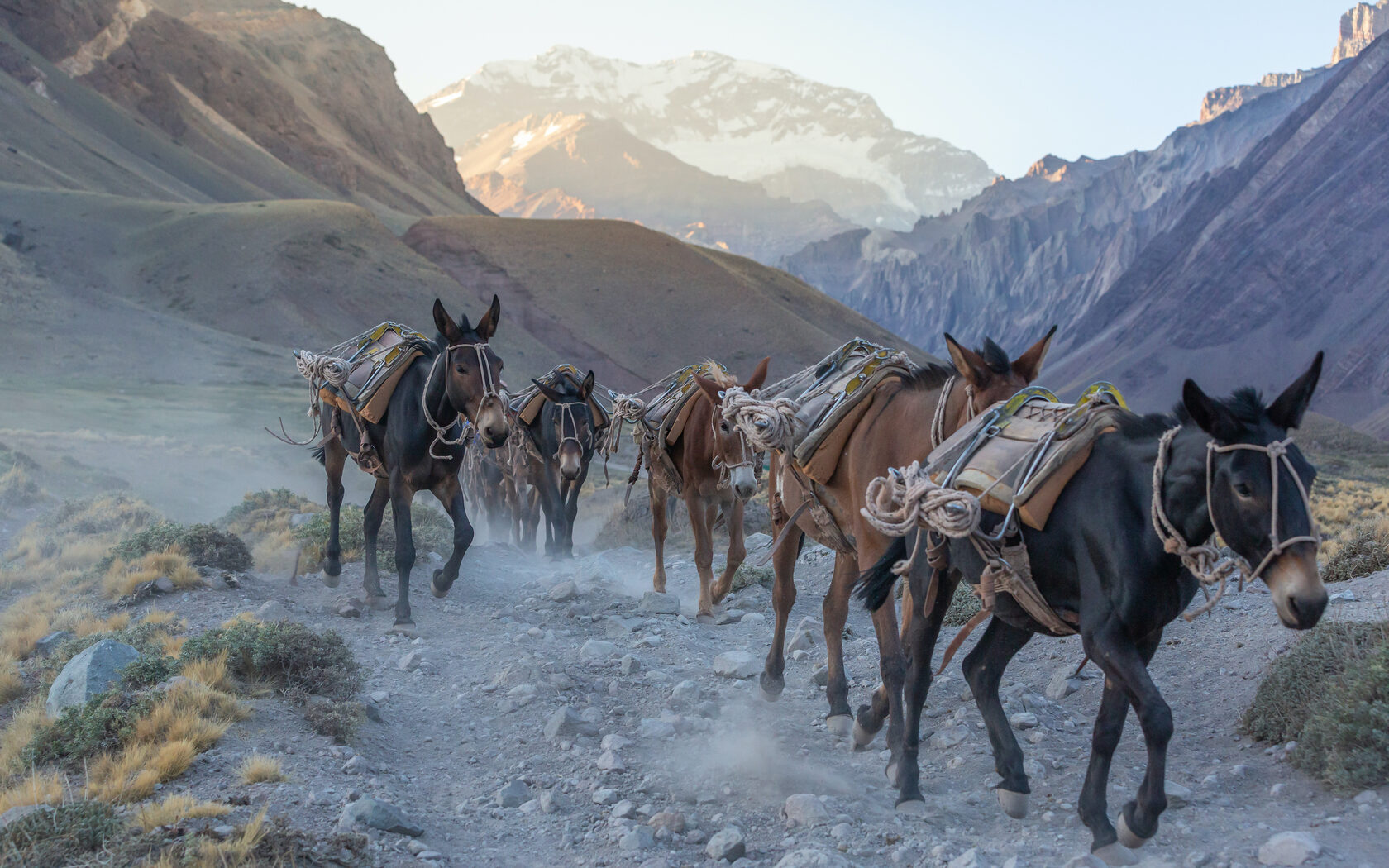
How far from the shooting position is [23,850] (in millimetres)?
4156

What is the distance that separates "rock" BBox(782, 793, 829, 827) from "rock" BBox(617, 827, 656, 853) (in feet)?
2.35

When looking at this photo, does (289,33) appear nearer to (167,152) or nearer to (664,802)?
(167,152)

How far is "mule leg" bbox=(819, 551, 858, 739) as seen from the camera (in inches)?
260

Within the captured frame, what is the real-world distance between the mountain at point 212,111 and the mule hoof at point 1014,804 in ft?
256

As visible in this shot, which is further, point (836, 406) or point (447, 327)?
point (447, 327)

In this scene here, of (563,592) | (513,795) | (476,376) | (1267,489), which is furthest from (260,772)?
(563,592)

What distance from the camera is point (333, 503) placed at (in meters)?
11.6

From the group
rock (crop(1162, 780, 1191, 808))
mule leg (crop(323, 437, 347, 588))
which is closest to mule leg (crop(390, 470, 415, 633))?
mule leg (crop(323, 437, 347, 588))

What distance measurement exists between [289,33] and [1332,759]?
6055 inches

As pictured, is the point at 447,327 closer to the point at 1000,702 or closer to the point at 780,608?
the point at 780,608

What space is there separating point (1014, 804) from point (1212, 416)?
2266mm

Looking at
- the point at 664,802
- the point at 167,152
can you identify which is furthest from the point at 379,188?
the point at 664,802

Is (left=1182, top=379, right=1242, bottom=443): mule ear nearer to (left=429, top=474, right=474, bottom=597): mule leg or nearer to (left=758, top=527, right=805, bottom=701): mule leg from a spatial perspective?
(left=758, top=527, right=805, bottom=701): mule leg

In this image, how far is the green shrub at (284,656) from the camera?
6.95 m
